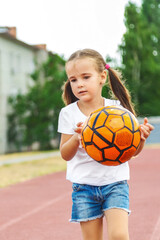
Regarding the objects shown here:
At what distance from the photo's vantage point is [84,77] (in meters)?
3.75

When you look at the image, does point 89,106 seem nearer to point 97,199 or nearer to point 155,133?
point 97,199

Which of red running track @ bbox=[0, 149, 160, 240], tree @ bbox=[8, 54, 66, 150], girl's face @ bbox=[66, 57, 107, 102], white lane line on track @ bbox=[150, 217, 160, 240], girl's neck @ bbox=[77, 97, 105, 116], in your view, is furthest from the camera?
tree @ bbox=[8, 54, 66, 150]

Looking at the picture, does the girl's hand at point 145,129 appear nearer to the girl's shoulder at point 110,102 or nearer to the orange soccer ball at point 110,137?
the orange soccer ball at point 110,137

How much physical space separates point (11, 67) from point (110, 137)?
109ft

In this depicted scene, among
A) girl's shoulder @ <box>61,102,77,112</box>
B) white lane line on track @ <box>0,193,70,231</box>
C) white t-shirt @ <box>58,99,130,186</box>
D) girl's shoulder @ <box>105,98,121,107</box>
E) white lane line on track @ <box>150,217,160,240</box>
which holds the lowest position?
white lane line on track @ <box>0,193,70,231</box>

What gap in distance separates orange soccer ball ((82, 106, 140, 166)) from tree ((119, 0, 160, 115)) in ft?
147

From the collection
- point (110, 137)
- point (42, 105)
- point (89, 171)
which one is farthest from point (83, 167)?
point (42, 105)

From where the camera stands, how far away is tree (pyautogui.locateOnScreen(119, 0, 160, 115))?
48.9 metres

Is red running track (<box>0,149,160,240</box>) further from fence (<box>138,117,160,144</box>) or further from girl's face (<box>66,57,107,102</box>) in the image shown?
fence (<box>138,117,160,144</box>)

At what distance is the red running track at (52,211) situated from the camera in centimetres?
657

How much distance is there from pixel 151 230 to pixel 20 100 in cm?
2713

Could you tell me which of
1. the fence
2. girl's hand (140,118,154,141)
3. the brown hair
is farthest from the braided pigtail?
the fence

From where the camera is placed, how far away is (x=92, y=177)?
3740mm

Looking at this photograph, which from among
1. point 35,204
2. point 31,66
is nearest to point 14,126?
point 31,66
